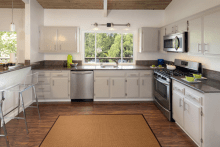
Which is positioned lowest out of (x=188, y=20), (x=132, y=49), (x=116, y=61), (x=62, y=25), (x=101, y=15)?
(x=116, y=61)

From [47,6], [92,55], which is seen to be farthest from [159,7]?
[47,6]

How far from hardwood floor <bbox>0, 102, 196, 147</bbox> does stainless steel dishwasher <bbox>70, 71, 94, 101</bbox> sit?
0.65 ft

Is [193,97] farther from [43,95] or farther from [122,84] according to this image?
[43,95]

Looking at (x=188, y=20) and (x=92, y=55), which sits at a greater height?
(x=188, y=20)

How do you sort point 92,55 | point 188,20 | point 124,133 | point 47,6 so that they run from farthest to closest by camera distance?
point 92,55 → point 47,6 → point 188,20 → point 124,133

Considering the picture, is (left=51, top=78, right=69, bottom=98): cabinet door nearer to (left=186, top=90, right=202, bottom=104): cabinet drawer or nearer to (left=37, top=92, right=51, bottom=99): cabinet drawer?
(left=37, top=92, right=51, bottom=99): cabinet drawer

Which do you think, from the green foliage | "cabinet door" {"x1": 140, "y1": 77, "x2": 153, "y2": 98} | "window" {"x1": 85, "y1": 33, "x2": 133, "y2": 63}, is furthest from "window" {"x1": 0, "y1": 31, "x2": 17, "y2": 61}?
"cabinet door" {"x1": 140, "y1": 77, "x2": 153, "y2": 98}

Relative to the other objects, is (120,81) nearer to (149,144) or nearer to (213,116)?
(149,144)

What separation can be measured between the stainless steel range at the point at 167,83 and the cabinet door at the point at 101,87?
1.31 m

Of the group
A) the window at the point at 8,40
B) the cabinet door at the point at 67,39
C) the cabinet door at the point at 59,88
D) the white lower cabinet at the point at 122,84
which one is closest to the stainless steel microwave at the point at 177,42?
the white lower cabinet at the point at 122,84

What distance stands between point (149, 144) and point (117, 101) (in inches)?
87.2

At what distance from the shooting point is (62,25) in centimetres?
515

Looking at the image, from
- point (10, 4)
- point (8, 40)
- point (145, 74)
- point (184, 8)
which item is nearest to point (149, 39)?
point (145, 74)

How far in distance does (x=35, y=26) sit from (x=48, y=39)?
0.47 meters
